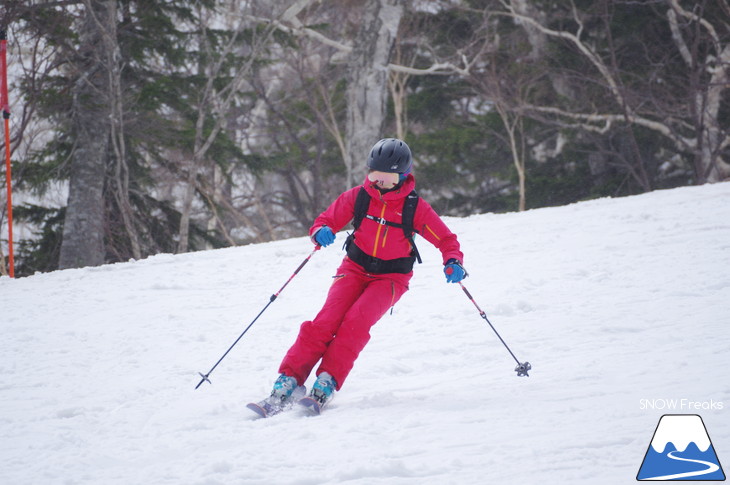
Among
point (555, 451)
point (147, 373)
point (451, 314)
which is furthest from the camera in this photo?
point (451, 314)

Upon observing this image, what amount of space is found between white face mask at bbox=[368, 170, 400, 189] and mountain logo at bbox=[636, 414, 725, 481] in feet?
6.09

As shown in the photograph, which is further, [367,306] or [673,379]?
[367,306]

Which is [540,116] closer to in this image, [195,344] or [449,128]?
[449,128]

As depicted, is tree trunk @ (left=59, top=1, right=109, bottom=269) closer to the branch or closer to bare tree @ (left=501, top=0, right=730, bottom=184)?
the branch

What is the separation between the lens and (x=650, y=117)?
667 inches

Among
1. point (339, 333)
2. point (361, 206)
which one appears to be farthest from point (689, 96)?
point (339, 333)

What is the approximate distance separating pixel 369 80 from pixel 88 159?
5.01 meters

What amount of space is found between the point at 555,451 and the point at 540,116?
600 inches

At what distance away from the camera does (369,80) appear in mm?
11656

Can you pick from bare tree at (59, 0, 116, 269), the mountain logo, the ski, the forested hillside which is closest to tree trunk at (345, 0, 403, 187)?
the forested hillside

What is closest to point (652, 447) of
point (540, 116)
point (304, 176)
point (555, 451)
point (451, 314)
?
point (555, 451)

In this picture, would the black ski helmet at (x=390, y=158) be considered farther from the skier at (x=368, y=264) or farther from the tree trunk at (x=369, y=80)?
the tree trunk at (x=369, y=80)

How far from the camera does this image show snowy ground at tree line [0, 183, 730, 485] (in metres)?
2.73

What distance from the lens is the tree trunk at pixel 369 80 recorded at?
38.0 ft
